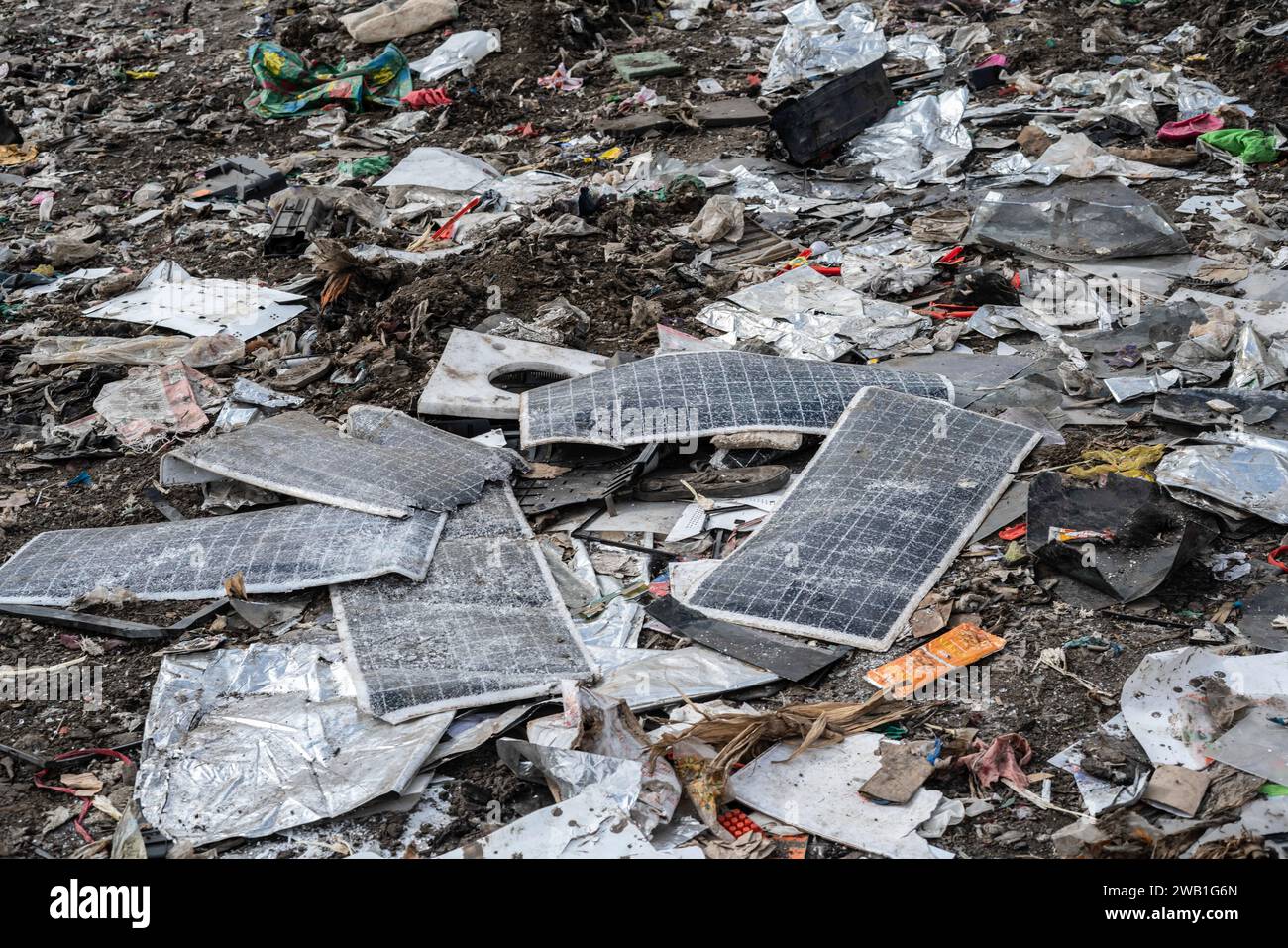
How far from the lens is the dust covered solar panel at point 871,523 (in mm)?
3414

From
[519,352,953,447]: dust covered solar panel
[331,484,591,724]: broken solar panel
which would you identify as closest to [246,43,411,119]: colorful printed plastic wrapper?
[519,352,953,447]: dust covered solar panel

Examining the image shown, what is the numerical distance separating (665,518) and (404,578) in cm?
100

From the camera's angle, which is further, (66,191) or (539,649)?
(66,191)

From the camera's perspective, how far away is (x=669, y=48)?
31.2ft

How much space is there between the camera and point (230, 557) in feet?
12.4

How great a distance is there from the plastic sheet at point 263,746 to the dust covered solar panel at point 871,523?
3.60 ft

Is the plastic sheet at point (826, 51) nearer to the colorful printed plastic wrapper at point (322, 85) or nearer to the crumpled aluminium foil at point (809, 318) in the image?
the colorful printed plastic wrapper at point (322, 85)

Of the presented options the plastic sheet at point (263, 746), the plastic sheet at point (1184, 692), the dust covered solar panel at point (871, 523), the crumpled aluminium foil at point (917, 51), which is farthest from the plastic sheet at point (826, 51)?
the plastic sheet at point (263, 746)

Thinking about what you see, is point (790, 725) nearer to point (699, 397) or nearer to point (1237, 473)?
point (699, 397)

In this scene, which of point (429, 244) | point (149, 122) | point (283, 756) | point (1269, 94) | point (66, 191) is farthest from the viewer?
point (149, 122)

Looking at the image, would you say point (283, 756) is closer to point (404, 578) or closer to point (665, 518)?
point (404, 578)

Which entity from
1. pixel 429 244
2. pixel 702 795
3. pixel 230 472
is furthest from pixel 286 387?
pixel 702 795

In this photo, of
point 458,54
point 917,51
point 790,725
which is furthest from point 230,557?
point 917,51

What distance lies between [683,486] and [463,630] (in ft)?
3.57
